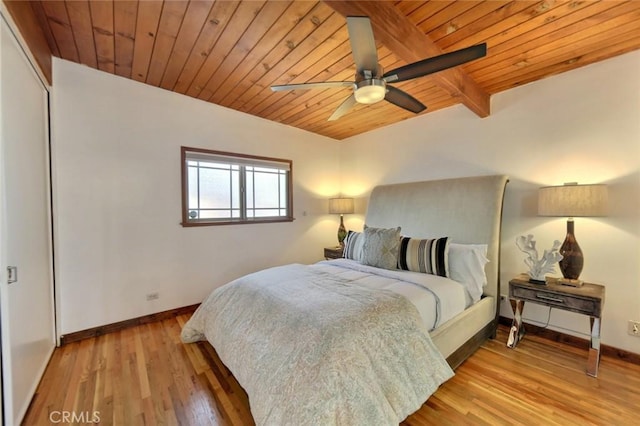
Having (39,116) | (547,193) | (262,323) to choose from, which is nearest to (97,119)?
(39,116)

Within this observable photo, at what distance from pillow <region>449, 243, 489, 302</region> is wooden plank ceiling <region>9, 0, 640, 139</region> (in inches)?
59.5

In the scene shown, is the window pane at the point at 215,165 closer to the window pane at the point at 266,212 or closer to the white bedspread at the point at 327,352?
the window pane at the point at 266,212

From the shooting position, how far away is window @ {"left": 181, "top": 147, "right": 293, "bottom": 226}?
10.9ft

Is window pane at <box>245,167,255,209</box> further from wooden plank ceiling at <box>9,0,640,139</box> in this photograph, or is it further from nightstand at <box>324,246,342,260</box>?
nightstand at <box>324,246,342,260</box>

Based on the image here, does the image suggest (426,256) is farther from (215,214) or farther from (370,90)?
(215,214)

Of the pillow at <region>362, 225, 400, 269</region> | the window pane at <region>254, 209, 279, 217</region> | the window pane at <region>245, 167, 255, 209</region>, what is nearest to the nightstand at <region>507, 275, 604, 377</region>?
the pillow at <region>362, 225, 400, 269</region>

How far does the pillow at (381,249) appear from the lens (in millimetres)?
2670

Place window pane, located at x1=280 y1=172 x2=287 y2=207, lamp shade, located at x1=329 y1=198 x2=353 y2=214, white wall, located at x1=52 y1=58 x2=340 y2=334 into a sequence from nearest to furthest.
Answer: white wall, located at x1=52 y1=58 x2=340 y2=334 → window pane, located at x1=280 y1=172 x2=287 y2=207 → lamp shade, located at x1=329 y1=198 x2=353 y2=214

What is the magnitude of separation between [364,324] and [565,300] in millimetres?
1773

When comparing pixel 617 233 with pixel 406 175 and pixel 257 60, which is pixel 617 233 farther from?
pixel 257 60

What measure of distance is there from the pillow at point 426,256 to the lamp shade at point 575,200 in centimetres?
86

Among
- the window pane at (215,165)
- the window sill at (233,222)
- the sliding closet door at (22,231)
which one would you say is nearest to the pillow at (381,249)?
the window sill at (233,222)

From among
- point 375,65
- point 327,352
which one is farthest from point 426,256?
point 375,65

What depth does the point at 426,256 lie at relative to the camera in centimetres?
250
